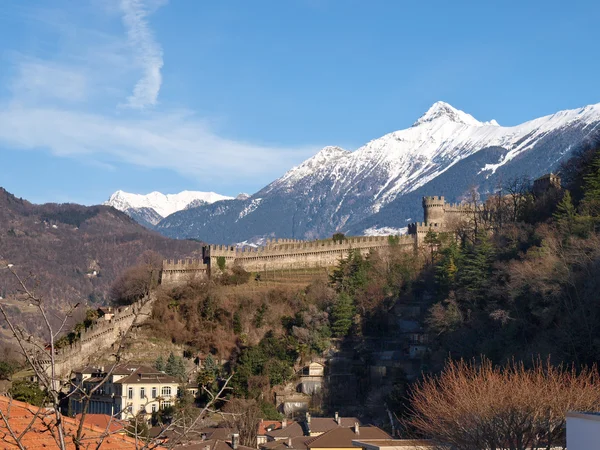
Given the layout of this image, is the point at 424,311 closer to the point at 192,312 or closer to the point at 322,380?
the point at 322,380

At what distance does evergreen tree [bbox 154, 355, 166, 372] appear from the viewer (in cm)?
7794

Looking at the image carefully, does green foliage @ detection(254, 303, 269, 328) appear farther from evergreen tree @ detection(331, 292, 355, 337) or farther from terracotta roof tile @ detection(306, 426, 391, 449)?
terracotta roof tile @ detection(306, 426, 391, 449)

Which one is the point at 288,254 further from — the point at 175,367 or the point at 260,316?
the point at 175,367

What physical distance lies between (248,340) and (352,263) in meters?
12.4

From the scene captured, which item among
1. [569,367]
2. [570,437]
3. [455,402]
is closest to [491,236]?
[569,367]

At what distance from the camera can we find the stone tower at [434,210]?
326 ft

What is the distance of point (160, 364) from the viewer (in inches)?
3086

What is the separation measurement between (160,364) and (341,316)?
590 inches

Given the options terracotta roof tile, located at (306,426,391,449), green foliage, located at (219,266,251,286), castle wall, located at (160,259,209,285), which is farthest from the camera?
green foliage, located at (219,266,251,286)

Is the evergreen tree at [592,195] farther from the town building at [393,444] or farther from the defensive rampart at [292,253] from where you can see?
the town building at [393,444]

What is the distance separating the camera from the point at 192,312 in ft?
275

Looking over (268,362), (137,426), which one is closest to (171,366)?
(268,362)

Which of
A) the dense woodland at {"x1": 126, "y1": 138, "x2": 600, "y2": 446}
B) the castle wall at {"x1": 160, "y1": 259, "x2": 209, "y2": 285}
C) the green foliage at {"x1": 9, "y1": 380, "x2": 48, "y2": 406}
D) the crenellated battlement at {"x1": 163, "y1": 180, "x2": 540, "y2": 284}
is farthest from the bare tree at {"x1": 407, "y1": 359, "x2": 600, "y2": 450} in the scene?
the crenellated battlement at {"x1": 163, "y1": 180, "x2": 540, "y2": 284}

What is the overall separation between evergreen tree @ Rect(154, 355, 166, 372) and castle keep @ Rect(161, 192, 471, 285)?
31.8ft
